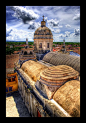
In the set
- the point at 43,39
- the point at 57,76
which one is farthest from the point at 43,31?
the point at 57,76

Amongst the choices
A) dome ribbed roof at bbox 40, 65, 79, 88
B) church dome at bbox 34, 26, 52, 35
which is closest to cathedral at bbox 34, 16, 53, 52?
church dome at bbox 34, 26, 52, 35

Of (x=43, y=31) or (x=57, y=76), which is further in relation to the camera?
(x=43, y=31)

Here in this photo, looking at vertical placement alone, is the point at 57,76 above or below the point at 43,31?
below

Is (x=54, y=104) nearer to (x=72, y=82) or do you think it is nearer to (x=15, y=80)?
(x=72, y=82)

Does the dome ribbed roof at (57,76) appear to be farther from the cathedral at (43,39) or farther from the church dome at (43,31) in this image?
the church dome at (43,31)

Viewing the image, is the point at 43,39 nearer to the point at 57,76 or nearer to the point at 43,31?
the point at 43,31

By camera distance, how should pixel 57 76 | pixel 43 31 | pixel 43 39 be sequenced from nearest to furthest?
1. pixel 57 76
2. pixel 43 31
3. pixel 43 39

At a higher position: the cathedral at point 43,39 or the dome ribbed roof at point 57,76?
the cathedral at point 43,39

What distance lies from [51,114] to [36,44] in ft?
68.7

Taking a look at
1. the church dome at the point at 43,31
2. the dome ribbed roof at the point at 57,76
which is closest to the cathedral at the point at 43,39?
the church dome at the point at 43,31

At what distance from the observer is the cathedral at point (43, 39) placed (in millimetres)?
26859

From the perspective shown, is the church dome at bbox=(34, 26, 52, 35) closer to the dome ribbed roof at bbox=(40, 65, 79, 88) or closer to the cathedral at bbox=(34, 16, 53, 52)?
the cathedral at bbox=(34, 16, 53, 52)

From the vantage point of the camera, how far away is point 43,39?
26938mm
